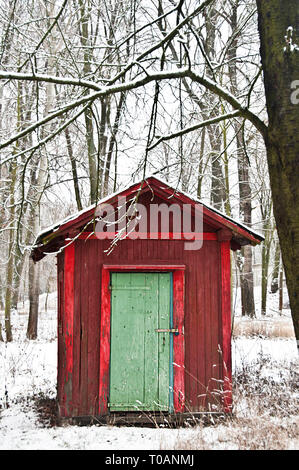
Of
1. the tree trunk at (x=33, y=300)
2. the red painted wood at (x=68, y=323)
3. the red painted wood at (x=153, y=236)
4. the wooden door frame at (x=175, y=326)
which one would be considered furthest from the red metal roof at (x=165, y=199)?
the tree trunk at (x=33, y=300)

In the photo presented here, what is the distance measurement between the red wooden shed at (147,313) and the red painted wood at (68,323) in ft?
0.05

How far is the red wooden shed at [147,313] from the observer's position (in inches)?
266

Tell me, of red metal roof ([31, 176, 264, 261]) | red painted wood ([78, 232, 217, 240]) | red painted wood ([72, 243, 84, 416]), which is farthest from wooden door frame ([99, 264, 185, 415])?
red metal roof ([31, 176, 264, 261])

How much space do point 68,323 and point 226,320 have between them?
8.27ft

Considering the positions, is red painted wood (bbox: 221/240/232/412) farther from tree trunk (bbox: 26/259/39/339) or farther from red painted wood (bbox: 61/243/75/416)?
tree trunk (bbox: 26/259/39/339)

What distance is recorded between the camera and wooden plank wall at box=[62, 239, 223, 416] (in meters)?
6.79

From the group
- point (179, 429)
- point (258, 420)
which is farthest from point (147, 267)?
point (258, 420)

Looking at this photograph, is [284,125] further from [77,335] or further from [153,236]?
[77,335]

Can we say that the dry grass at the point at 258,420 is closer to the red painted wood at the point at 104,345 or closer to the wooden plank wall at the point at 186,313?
the wooden plank wall at the point at 186,313

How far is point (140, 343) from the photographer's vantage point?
6.89 metres

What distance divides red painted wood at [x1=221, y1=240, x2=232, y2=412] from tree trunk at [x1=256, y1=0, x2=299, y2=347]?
11.9 ft
